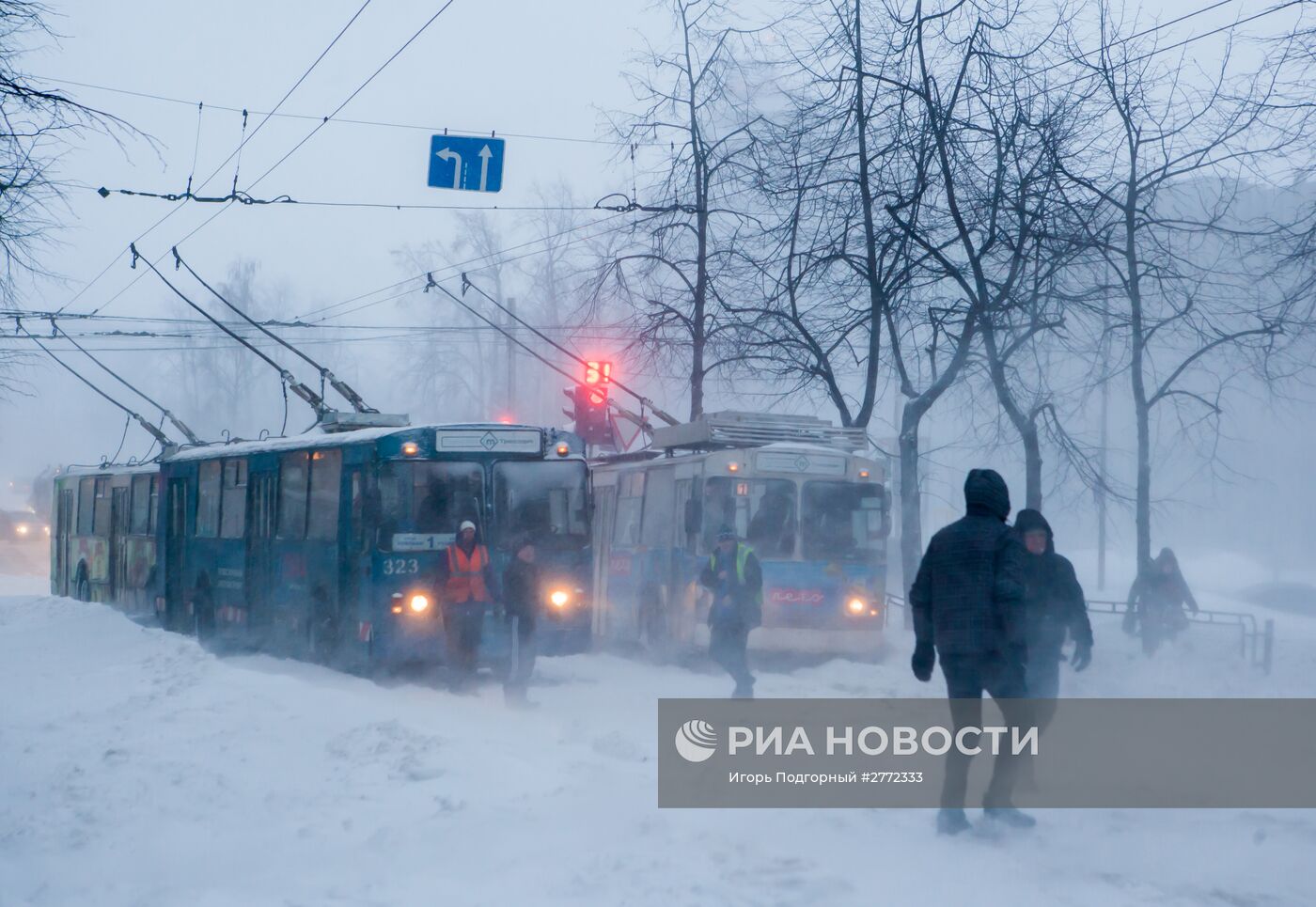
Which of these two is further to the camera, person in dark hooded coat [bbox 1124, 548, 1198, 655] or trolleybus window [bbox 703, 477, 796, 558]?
person in dark hooded coat [bbox 1124, 548, 1198, 655]

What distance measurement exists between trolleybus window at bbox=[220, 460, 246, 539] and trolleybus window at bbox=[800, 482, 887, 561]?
784 centimetres

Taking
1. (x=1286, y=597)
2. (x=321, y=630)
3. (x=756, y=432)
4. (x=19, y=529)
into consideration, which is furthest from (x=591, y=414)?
(x=19, y=529)

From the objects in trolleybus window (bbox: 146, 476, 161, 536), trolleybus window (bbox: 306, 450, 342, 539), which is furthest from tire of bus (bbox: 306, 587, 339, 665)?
trolleybus window (bbox: 146, 476, 161, 536)

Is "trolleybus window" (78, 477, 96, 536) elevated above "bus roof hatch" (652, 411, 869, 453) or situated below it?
below

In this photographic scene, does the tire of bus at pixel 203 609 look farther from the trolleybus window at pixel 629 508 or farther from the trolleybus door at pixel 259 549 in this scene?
the trolleybus window at pixel 629 508

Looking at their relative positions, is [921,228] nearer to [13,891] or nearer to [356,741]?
[356,741]

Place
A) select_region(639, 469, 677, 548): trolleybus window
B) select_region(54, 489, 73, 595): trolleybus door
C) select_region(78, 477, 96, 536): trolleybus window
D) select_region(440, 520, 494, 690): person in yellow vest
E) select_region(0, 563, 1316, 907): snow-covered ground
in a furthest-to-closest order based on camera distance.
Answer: select_region(54, 489, 73, 595): trolleybus door, select_region(78, 477, 96, 536): trolleybus window, select_region(639, 469, 677, 548): trolleybus window, select_region(440, 520, 494, 690): person in yellow vest, select_region(0, 563, 1316, 907): snow-covered ground

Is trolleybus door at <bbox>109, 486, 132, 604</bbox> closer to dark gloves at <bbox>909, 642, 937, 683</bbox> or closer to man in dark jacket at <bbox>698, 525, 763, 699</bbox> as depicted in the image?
man in dark jacket at <bbox>698, 525, 763, 699</bbox>

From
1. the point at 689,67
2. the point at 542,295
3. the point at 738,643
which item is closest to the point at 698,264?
the point at 689,67

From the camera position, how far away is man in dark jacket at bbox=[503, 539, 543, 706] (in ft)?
42.2

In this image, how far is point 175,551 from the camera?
73.2 feet

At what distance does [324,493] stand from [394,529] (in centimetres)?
178

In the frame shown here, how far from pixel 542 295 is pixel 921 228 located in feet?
108

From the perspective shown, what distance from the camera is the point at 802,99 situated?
1877 centimetres
